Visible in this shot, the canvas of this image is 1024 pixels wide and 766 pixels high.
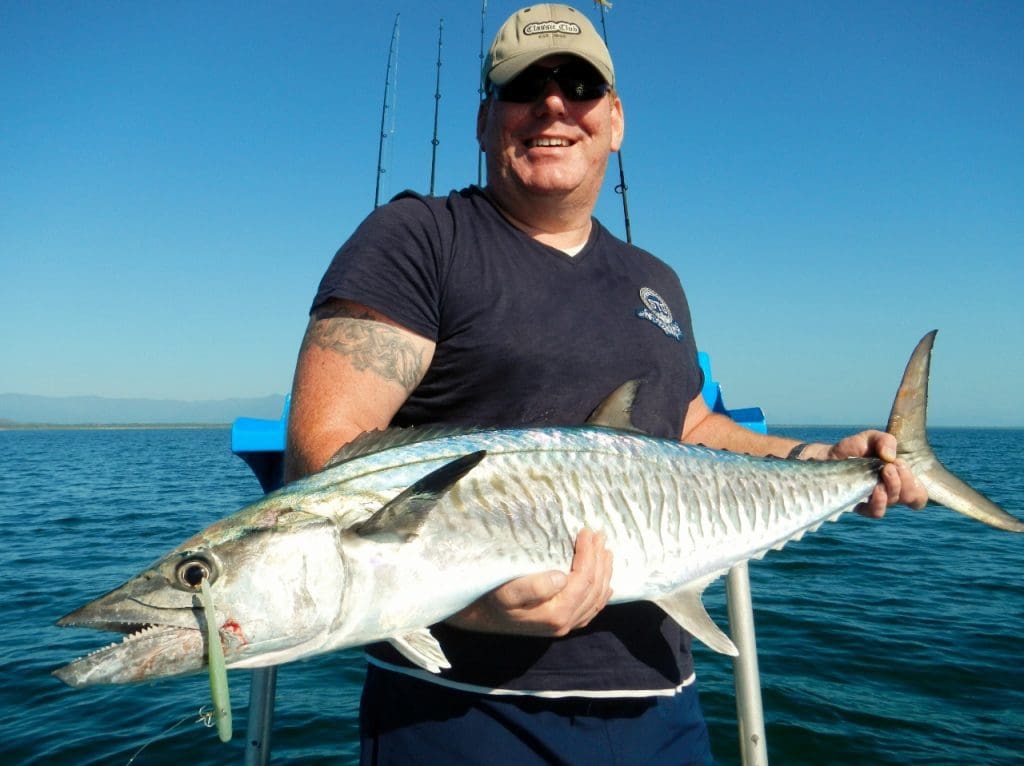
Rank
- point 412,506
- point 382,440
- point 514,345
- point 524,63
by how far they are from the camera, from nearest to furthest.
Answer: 1. point 412,506
2. point 382,440
3. point 514,345
4. point 524,63

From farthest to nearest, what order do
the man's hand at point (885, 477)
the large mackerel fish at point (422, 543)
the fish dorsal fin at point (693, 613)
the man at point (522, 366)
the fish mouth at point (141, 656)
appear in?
the man's hand at point (885, 477)
the fish dorsal fin at point (693, 613)
the man at point (522, 366)
the large mackerel fish at point (422, 543)
the fish mouth at point (141, 656)

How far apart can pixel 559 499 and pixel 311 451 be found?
63cm

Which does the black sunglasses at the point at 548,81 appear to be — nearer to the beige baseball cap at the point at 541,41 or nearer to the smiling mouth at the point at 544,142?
the beige baseball cap at the point at 541,41

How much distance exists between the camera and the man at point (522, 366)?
1.84 meters

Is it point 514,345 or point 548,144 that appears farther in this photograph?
point 548,144

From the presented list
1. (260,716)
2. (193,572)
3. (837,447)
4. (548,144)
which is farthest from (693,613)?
(260,716)

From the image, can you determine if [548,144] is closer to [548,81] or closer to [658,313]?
[548,81]

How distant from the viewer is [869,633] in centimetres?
746

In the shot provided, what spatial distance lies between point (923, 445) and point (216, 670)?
2.59m

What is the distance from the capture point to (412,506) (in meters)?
1.59

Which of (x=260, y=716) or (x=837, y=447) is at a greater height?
(x=837, y=447)

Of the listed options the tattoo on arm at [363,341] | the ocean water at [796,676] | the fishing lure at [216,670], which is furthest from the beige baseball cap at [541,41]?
the ocean water at [796,676]

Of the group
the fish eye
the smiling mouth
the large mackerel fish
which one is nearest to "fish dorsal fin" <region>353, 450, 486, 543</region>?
the large mackerel fish

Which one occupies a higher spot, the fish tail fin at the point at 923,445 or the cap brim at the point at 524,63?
the cap brim at the point at 524,63
